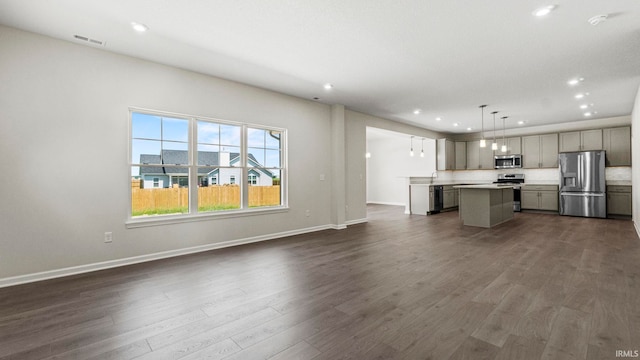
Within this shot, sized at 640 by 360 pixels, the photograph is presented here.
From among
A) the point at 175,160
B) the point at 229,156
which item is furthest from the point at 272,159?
the point at 175,160

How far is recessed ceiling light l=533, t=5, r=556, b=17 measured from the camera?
8.86ft

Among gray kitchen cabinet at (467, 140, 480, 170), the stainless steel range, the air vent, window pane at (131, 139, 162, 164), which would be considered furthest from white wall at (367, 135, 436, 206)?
the air vent

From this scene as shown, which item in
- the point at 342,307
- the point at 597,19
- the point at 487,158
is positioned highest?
the point at 597,19

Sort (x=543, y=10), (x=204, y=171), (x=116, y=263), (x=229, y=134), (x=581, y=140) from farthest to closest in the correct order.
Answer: (x=581, y=140) < (x=229, y=134) < (x=204, y=171) < (x=116, y=263) < (x=543, y=10)

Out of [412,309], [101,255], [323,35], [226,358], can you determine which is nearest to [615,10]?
[323,35]

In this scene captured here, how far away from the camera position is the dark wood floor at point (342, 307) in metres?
1.91

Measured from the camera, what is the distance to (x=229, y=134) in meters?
4.94

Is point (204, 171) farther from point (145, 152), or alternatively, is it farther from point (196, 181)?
point (145, 152)

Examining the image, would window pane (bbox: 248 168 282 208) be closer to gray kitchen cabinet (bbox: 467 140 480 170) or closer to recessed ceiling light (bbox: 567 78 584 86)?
recessed ceiling light (bbox: 567 78 584 86)

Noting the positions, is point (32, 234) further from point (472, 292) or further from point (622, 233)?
point (622, 233)

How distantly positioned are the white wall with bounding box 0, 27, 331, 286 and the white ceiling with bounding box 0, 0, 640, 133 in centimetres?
31

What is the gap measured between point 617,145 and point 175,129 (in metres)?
10.6

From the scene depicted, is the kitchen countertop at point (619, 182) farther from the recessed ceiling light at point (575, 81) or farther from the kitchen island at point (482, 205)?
the recessed ceiling light at point (575, 81)

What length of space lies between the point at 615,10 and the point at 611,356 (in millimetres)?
3137
